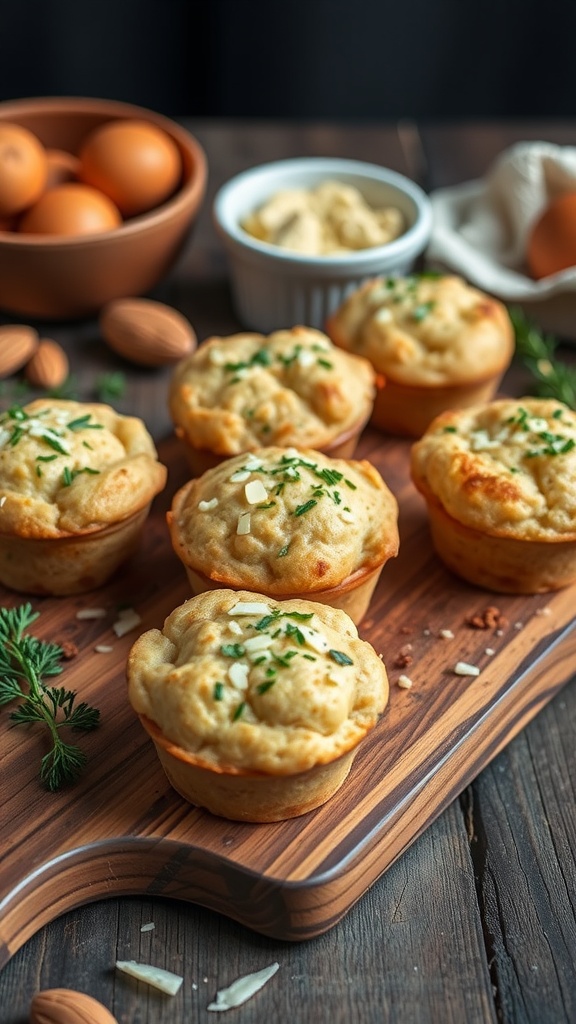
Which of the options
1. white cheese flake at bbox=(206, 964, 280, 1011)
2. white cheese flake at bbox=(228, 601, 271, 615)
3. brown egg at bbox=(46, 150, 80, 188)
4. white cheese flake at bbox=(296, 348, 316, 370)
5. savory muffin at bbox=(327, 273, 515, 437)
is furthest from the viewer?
brown egg at bbox=(46, 150, 80, 188)

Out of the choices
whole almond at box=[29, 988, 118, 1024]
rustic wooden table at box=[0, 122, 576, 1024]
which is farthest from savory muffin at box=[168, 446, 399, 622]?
whole almond at box=[29, 988, 118, 1024]

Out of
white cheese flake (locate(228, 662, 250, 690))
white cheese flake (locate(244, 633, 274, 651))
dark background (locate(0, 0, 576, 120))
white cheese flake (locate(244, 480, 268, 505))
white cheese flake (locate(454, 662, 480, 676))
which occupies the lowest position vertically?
dark background (locate(0, 0, 576, 120))

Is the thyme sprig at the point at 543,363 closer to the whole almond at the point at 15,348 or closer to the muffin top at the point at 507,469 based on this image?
the muffin top at the point at 507,469

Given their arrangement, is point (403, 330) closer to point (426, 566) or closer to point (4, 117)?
point (426, 566)

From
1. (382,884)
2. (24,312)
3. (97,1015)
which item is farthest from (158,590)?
(24,312)

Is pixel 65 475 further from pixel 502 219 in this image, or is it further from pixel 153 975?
pixel 502 219

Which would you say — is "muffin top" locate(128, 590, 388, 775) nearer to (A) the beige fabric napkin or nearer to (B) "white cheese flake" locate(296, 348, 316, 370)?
(B) "white cheese flake" locate(296, 348, 316, 370)
